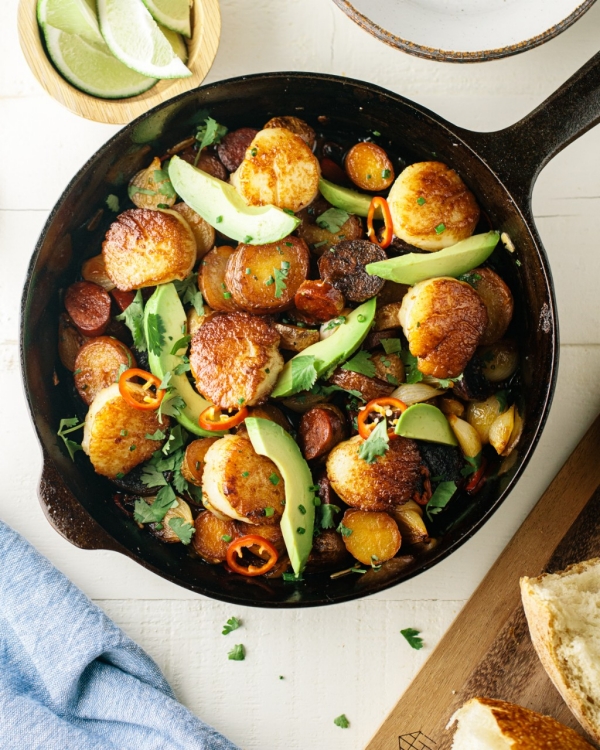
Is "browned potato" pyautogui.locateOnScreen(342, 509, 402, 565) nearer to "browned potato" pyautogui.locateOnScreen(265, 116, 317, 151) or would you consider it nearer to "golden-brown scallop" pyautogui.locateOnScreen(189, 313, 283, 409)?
"golden-brown scallop" pyautogui.locateOnScreen(189, 313, 283, 409)

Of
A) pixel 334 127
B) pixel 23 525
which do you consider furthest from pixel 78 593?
pixel 334 127

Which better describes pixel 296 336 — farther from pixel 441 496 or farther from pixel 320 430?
pixel 441 496

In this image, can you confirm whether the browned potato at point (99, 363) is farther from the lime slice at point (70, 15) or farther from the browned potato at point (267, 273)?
the lime slice at point (70, 15)

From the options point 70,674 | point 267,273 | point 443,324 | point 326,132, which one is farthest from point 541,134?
point 70,674

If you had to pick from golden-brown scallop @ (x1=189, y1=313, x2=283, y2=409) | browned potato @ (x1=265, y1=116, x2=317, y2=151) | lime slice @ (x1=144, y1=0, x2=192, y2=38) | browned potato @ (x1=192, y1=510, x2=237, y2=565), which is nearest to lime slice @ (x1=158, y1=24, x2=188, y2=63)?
lime slice @ (x1=144, y1=0, x2=192, y2=38)

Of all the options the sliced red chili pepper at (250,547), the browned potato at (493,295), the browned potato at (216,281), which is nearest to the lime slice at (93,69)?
the browned potato at (216,281)

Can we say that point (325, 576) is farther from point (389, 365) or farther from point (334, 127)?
point (334, 127)
